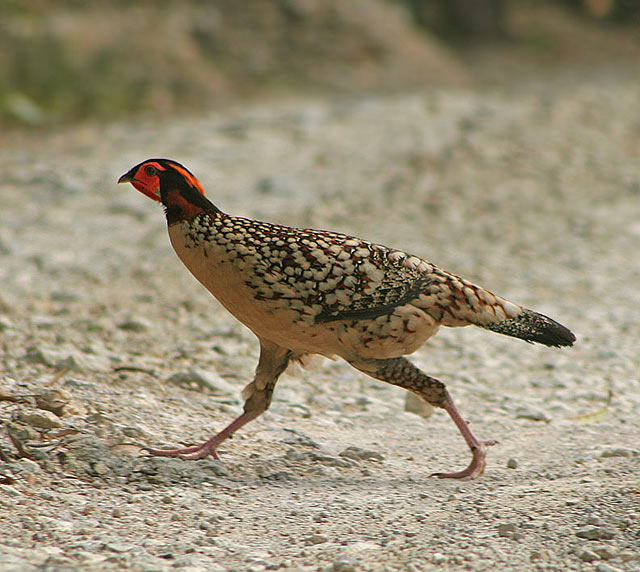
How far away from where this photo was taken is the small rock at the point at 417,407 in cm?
468

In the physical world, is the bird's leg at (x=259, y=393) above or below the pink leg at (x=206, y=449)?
above

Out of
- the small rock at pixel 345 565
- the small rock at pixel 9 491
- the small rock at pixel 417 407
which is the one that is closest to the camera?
the small rock at pixel 345 565

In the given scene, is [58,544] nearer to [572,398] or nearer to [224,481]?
[224,481]

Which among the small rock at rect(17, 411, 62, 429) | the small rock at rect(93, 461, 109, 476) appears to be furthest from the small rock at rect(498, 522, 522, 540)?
the small rock at rect(17, 411, 62, 429)

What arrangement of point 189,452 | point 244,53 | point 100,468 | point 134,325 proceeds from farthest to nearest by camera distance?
point 244,53, point 134,325, point 189,452, point 100,468

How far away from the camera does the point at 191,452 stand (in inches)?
157

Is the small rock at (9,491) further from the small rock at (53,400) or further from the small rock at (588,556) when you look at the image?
the small rock at (588,556)

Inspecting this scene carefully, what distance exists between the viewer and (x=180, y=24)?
42.3ft

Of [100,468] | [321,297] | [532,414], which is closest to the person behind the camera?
[100,468]

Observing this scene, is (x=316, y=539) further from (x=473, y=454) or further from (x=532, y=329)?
(x=532, y=329)

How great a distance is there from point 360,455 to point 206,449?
670mm

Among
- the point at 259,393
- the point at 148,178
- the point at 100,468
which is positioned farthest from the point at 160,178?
the point at 100,468

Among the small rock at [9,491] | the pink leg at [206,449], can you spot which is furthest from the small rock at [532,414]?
the small rock at [9,491]

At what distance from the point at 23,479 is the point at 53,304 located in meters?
2.71
